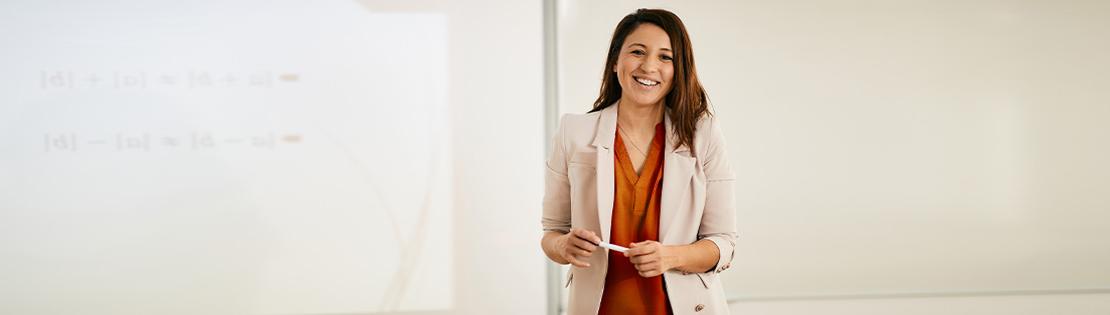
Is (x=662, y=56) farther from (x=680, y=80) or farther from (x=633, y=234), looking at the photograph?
(x=633, y=234)

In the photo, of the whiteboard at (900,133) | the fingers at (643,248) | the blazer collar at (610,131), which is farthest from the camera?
the whiteboard at (900,133)

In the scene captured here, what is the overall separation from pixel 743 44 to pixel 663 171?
5.69ft

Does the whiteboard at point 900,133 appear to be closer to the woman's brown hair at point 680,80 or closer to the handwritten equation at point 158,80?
the handwritten equation at point 158,80

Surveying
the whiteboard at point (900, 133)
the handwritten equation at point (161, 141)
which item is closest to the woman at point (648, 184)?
the whiteboard at point (900, 133)

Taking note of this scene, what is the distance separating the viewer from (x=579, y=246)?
114cm

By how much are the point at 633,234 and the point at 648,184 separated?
0.09m

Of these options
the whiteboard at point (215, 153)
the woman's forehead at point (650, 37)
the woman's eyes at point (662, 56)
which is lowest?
the whiteboard at point (215, 153)

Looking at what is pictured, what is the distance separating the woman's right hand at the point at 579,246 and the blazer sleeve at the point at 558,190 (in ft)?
0.36

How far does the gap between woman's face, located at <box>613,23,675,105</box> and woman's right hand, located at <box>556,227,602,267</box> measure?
0.25m

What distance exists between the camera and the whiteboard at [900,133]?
9.21ft

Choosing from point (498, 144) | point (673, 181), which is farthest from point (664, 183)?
point (498, 144)

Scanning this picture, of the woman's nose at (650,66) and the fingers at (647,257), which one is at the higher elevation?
the woman's nose at (650,66)

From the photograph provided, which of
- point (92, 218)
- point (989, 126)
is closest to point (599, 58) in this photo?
point (989, 126)

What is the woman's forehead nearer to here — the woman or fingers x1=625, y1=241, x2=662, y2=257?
the woman
